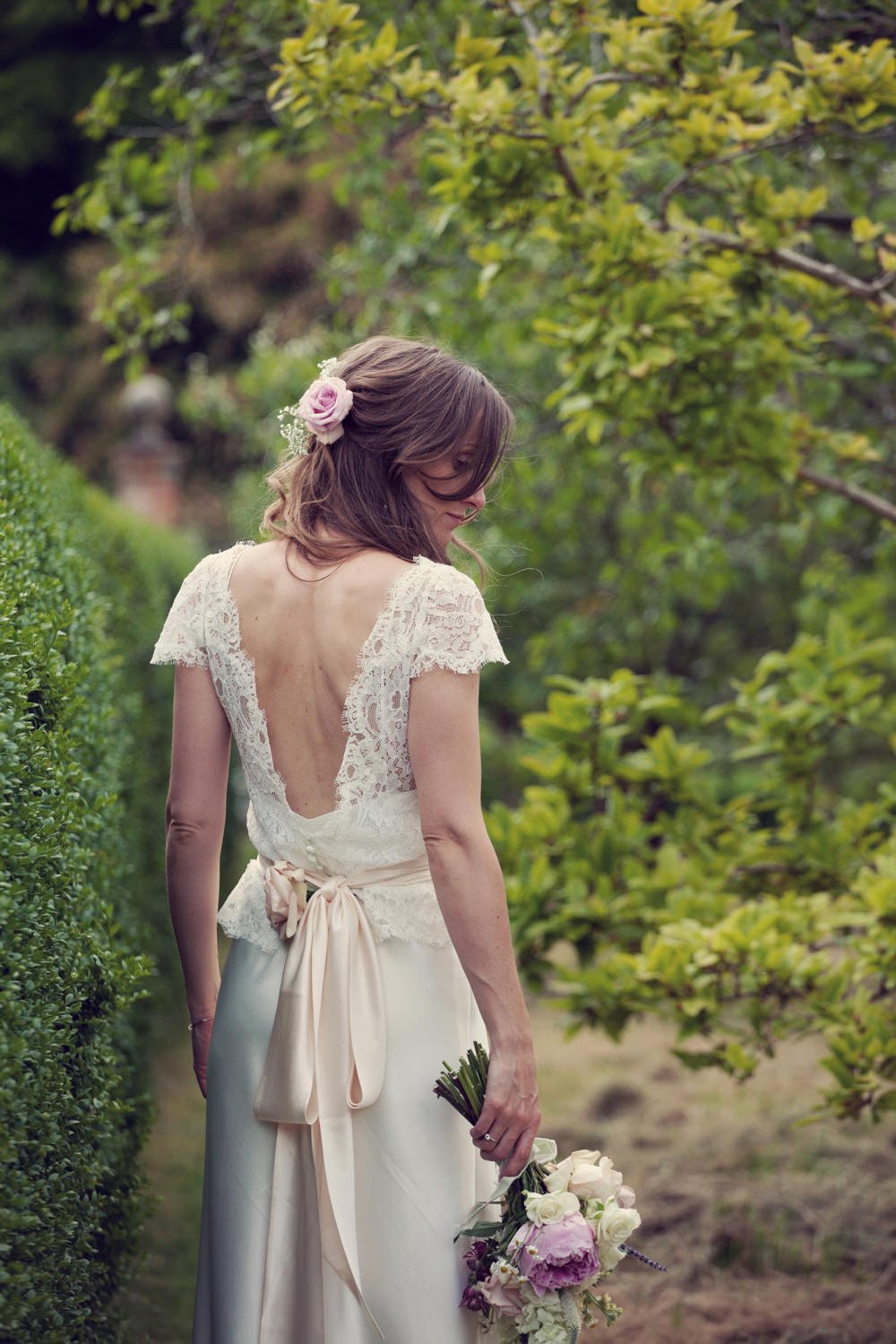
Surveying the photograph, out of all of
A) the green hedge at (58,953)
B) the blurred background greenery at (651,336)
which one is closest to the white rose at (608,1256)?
the green hedge at (58,953)

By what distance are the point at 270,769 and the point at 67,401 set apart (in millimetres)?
16427

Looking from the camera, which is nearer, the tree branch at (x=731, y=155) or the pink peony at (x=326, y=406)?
the pink peony at (x=326, y=406)

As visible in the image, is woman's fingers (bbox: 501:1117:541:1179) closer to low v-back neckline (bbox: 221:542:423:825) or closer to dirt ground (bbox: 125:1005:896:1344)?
low v-back neckline (bbox: 221:542:423:825)

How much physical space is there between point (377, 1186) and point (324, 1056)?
8.6 inches

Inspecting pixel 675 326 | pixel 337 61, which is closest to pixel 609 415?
pixel 675 326

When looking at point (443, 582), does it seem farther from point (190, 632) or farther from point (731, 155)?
point (731, 155)

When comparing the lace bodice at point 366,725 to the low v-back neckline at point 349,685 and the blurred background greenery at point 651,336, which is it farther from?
the blurred background greenery at point 651,336

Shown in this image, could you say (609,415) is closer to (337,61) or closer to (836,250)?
(337,61)

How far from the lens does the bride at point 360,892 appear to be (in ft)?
6.40

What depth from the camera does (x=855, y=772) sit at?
29.0 ft

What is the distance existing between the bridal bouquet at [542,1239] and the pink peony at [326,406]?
1.02 m

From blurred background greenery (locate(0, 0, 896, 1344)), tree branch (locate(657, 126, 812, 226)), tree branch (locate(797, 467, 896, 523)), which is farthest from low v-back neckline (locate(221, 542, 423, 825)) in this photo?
tree branch (locate(797, 467, 896, 523))

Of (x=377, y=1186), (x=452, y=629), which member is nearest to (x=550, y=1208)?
(x=377, y=1186)

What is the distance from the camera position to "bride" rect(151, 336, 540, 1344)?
6.40ft
